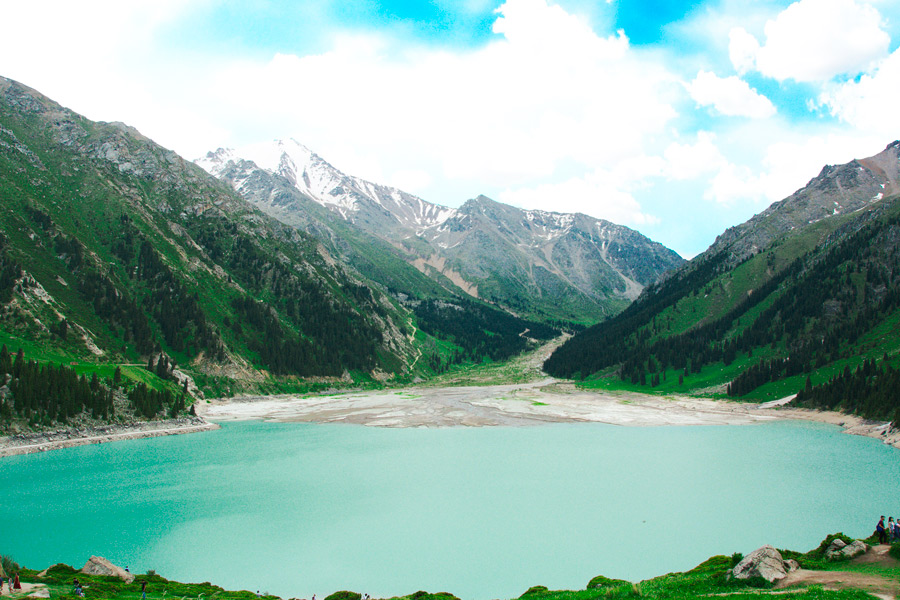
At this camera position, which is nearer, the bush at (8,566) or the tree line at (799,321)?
the bush at (8,566)

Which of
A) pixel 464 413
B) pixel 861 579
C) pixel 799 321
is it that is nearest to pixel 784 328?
pixel 799 321

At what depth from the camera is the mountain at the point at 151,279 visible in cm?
9650

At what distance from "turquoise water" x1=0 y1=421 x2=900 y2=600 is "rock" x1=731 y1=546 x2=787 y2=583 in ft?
32.9

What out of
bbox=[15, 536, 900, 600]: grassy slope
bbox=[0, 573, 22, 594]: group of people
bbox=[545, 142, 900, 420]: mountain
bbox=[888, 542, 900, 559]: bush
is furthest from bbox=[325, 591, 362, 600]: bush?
bbox=[545, 142, 900, 420]: mountain

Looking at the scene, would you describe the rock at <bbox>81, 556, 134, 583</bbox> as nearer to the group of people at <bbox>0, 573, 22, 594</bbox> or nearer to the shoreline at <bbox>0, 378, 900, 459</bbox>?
the group of people at <bbox>0, 573, 22, 594</bbox>

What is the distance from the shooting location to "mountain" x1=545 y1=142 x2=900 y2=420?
9538 centimetres

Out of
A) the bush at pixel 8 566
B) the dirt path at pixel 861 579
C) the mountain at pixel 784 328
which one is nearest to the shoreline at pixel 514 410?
the mountain at pixel 784 328

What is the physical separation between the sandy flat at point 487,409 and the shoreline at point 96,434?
1147 centimetres

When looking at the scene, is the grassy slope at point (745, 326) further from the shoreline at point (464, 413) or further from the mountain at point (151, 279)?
the mountain at point (151, 279)

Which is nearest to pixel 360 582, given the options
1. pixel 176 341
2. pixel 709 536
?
pixel 709 536

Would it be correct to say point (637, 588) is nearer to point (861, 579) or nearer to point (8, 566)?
point (861, 579)

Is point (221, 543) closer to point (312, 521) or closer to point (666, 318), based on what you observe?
point (312, 521)

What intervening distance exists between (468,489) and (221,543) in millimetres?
21180

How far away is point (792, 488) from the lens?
4462 cm
